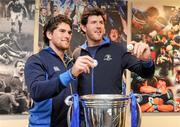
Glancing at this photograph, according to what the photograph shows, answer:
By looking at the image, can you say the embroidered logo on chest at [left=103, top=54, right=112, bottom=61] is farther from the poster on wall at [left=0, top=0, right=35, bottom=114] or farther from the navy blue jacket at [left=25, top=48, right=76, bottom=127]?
the poster on wall at [left=0, top=0, right=35, bottom=114]

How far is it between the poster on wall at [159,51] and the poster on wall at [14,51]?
1043 mm

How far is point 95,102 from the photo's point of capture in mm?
1057

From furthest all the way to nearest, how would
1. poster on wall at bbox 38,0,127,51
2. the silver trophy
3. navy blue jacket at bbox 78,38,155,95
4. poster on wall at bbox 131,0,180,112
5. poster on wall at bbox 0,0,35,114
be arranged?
poster on wall at bbox 131,0,180,112, poster on wall at bbox 38,0,127,51, poster on wall at bbox 0,0,35,114, navy blue jacket at bbox 78,38,155,95, the silver trophy

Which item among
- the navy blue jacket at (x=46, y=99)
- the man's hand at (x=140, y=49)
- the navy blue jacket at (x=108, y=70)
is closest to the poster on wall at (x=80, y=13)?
the navy blue jacket at (x=108, y=70)

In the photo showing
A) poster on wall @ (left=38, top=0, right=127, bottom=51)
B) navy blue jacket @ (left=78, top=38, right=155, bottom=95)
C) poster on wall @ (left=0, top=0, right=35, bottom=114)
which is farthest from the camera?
poster on wall @ (left=38, top=0, right=127, bottom=51)

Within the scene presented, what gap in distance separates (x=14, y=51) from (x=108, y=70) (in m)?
1.29

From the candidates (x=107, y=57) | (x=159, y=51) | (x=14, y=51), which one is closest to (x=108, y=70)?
(x=107, y=57)

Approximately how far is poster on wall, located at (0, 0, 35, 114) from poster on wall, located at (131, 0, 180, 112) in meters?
1.04

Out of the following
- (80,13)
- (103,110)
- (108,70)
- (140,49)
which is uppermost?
(80,13)

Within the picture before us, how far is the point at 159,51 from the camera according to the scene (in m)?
2.86

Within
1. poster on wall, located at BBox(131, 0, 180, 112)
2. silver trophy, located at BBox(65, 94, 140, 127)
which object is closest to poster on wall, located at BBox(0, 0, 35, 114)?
poster on wall, located at BBox(131, 0, 180, 112)

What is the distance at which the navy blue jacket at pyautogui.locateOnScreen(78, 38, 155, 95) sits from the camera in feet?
4.67

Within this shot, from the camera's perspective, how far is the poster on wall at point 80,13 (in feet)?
8.50

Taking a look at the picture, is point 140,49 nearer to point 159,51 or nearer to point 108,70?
point 108,70
